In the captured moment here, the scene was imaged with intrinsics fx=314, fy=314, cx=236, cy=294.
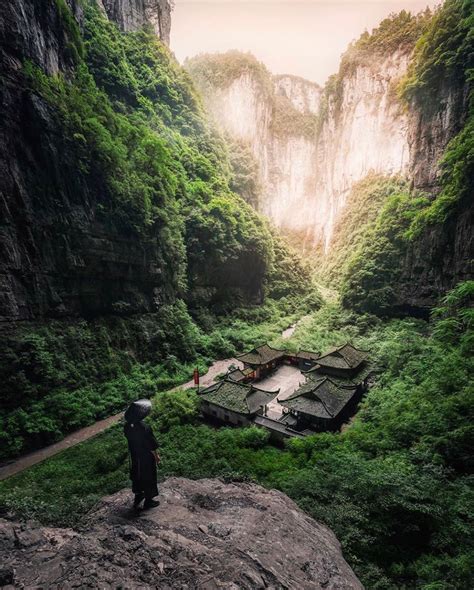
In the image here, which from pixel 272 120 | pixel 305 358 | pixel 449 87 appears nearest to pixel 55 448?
pixel 305 358

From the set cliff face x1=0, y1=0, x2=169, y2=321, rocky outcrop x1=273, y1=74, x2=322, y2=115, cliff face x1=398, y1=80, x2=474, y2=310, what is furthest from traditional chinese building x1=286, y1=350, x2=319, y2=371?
rocky outcrop x1=273, y1=74, x2=322, y2=115

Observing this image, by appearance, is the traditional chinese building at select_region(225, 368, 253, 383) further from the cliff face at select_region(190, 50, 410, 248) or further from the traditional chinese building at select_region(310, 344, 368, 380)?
the cliff face at select_region(190, 50, 410, 248)

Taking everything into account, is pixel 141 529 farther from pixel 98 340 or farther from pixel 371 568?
pixel 98 340

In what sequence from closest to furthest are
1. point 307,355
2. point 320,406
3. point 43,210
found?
point 320,406
point 43,210
point 307,355

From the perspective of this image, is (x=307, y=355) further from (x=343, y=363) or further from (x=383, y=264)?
(x=383, y=264)

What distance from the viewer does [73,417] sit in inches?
651

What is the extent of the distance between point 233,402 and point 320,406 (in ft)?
14.8

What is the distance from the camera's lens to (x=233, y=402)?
16.8 m

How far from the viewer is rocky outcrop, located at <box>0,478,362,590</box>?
3.59 m

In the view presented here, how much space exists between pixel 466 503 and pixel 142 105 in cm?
4512

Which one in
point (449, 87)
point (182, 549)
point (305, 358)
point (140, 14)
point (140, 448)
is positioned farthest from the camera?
point (140, 14)

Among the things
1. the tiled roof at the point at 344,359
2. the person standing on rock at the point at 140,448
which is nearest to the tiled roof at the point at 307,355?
the tiled roof at the point at 344,359

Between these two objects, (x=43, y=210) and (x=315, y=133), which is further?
(x=315, y=133)

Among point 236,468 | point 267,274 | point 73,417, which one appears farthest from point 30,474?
point 267,274
